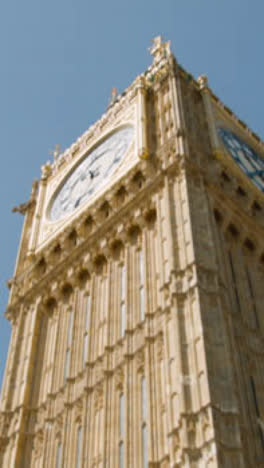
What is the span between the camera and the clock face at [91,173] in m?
32.6

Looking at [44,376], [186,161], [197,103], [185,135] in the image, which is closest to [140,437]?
[44,376]

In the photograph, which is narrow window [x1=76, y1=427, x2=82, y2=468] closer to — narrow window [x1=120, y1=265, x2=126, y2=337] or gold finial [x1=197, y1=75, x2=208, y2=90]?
narrow window [x1=120, y1=265, x2=126, y2=337]

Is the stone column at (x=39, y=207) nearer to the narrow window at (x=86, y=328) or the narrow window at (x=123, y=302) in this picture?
the narrow window at (x=86, y=328)

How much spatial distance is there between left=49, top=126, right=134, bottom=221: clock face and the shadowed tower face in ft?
0.35

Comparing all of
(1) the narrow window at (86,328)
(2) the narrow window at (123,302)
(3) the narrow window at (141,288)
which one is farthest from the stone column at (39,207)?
(3) the narrow window at (141,288)

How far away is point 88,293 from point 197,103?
10.4 metres

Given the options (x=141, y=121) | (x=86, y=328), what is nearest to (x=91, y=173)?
(x=141, y=121)

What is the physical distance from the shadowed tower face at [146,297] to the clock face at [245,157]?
0.13m

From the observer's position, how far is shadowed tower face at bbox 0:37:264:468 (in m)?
19.9

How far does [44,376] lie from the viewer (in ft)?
87.7

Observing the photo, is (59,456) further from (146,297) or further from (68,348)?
(146,297)

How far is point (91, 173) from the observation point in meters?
34.2

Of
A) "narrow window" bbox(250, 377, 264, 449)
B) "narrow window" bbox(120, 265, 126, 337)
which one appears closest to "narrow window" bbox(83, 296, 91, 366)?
"narrow window" bbox(120, 265, 126, 337)

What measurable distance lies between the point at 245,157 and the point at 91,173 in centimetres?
610
